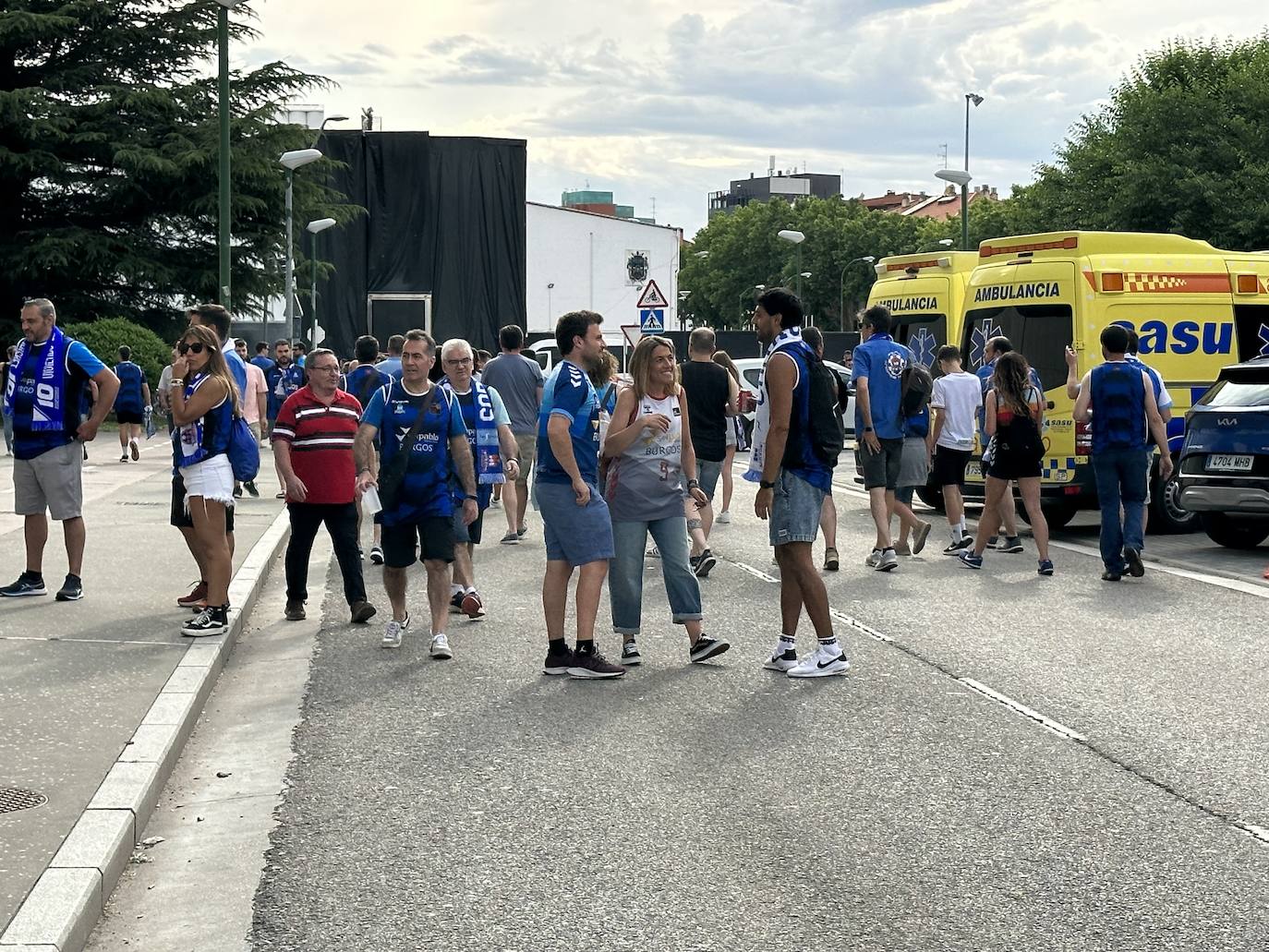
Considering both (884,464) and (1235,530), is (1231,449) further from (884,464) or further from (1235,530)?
(884,464)

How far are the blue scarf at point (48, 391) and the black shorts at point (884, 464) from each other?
6251mm

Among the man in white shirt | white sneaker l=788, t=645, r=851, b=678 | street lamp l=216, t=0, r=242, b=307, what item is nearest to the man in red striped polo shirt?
white sneaker l=788, t=645, r=851, b=678

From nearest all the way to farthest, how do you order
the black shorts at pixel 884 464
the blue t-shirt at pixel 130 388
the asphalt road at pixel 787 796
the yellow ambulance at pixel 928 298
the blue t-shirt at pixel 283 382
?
the asphalt road at pixel 787 796 < the black shorts at pixel 884 464 < the yellow ambulance at pixel 928 298 < the blue t-shirt at pixel 283 382 < the blue t-shirt at pixel 130 388

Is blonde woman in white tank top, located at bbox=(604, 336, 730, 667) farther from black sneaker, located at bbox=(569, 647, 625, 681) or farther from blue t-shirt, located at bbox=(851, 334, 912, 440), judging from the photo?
blue t-shirt, located at bbox=(851, 334, 912, 440)

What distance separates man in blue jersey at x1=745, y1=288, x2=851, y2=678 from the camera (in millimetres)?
8414

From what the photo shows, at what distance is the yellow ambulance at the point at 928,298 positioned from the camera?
21.0m

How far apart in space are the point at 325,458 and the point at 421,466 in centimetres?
137

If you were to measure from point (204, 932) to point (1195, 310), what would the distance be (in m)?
13.7

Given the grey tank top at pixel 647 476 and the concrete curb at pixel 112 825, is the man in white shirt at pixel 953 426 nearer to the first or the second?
the grey tank top at pixel 647 476

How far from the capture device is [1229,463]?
14.1 meters

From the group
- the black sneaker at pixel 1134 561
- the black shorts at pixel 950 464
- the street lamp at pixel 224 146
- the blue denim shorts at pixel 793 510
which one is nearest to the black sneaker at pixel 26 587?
the blue denim shorts at pixel 793 510

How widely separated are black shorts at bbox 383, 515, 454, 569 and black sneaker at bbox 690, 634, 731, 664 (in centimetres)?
145

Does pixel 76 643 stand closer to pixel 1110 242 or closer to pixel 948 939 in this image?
pixel 948 939

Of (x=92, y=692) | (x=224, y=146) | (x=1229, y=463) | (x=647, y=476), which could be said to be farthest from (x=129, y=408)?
(x=92, y=692)
